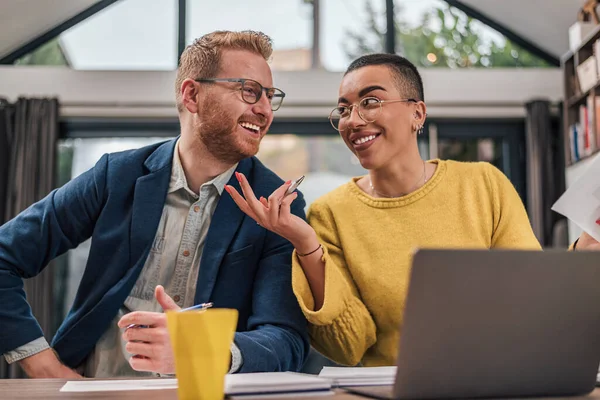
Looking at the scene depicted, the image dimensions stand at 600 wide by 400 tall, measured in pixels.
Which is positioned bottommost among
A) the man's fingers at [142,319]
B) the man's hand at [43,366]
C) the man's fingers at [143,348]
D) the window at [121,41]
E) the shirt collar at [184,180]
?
the man's hand at [43,366]

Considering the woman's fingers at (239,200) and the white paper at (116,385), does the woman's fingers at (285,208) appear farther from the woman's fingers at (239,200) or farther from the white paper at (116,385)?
the white paper at (116,385)

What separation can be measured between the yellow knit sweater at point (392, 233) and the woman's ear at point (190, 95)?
425mm

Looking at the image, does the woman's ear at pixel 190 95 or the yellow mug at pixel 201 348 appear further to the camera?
the woman's ear at pixel 190 95

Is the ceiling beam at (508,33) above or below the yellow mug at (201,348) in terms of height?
above

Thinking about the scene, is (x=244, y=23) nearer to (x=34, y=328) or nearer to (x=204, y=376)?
(x=34, y=328)

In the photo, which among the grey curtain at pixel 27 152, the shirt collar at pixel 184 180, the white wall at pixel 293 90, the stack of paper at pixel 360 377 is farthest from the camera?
the white wall at pixel 293 90

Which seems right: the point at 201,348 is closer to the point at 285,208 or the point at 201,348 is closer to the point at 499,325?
the point at 499,325

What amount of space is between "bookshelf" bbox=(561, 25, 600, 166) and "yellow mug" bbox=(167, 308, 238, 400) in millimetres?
3568

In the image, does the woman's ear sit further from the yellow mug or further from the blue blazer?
the yellow mug

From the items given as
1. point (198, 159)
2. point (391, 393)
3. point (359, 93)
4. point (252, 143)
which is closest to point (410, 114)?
point (359, 93)

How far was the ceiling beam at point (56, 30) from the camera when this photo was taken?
4961 mm

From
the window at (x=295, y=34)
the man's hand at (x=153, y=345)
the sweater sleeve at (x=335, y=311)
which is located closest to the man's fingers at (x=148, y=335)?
the man's hand at (x=153, y=345)

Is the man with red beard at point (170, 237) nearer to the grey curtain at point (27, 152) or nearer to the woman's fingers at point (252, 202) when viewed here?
the woman's fingers at point (252, 202)

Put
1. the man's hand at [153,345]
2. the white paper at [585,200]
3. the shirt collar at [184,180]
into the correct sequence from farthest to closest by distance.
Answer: the shirt collar at [184,180]
the white paper at [585,200]
the man's hand at [153,345]
